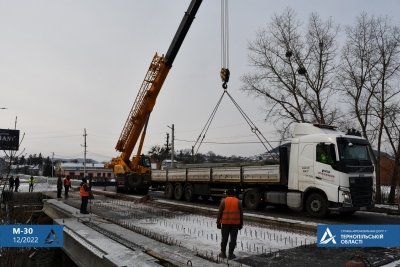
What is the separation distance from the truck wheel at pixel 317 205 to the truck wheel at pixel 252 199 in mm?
2566

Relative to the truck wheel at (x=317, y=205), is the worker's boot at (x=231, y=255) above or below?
below

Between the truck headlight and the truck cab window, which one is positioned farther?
the truck cab window

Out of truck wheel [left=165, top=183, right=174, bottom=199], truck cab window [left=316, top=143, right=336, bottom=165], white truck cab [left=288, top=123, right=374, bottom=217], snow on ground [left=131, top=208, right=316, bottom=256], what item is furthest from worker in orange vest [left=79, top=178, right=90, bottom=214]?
truck cab window [left=316, top=143, right=336, bottom=165]

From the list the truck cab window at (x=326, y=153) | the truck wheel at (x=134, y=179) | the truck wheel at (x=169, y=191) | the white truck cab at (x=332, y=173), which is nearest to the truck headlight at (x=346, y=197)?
the white truck cab at (x=332, y=173)

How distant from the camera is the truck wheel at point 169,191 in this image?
784 inches

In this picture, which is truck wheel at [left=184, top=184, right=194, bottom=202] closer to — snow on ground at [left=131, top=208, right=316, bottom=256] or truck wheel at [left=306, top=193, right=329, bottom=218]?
snow on ground at [left=131, top=208, right=316, bottom=256]

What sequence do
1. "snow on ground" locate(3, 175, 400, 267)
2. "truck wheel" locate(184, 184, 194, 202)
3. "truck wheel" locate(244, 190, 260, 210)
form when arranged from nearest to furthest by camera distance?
1. "snow on ground" locate(3, 175, 400, 267)
2. "truck wheel" locate(244, 190, 260, 210)
3. "truck wheel" locate(184, 184, 194, 202)

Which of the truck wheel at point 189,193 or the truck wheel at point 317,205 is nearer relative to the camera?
the truck wheel at point 317,205

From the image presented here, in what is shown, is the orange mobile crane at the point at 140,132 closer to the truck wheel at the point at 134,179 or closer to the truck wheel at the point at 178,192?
the truck wheel at the point at 134,179

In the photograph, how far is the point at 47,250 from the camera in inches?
513

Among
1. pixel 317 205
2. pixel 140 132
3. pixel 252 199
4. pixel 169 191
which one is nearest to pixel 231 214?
pixel 317 205

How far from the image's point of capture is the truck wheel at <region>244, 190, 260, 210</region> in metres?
14.3

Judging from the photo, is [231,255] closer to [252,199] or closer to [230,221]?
[230,221]

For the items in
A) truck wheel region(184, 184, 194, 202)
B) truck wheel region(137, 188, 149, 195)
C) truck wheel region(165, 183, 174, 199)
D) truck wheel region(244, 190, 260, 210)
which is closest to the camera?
truck wheel region(244, 190, 260, 210)
